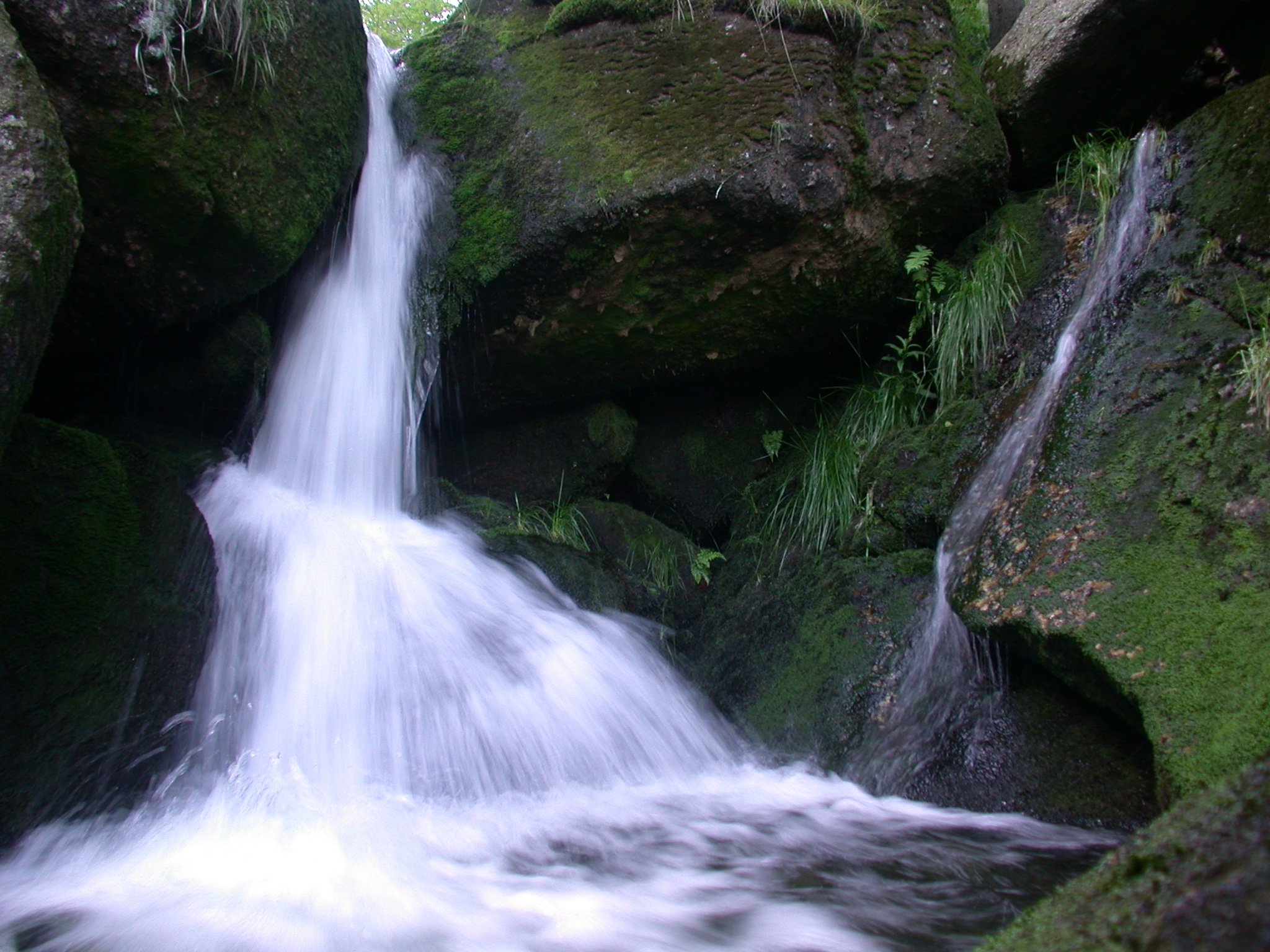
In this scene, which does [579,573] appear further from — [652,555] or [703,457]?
[703,457]

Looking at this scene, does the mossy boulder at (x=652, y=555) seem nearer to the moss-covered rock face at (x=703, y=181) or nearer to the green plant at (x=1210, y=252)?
the moss-covered rock face at (x=703, y=181)

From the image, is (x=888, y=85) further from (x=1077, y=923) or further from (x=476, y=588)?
(x=1077, y=923)

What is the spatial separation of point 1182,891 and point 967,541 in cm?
261

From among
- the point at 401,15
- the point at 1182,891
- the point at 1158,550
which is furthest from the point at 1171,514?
the point at 401,15

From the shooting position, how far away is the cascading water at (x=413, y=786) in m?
2.04

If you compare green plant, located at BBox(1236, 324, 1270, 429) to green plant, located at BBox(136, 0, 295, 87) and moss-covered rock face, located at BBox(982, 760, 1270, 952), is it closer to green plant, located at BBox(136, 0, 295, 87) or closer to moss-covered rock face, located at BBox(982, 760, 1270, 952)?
moss-covered rock face, located at BBox(982, 760, 1270, 952)

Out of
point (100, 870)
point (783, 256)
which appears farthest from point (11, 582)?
point (783, 256)

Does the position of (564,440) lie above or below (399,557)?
above

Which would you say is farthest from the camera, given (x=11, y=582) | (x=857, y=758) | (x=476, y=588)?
(x=476, y=588)

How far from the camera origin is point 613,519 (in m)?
5.33

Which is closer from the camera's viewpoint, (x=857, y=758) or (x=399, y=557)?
(x=857, y=758)

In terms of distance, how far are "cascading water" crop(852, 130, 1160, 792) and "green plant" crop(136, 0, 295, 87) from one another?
144 inches

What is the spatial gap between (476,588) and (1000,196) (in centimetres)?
379

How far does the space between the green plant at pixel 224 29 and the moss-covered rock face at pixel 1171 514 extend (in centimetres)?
368
